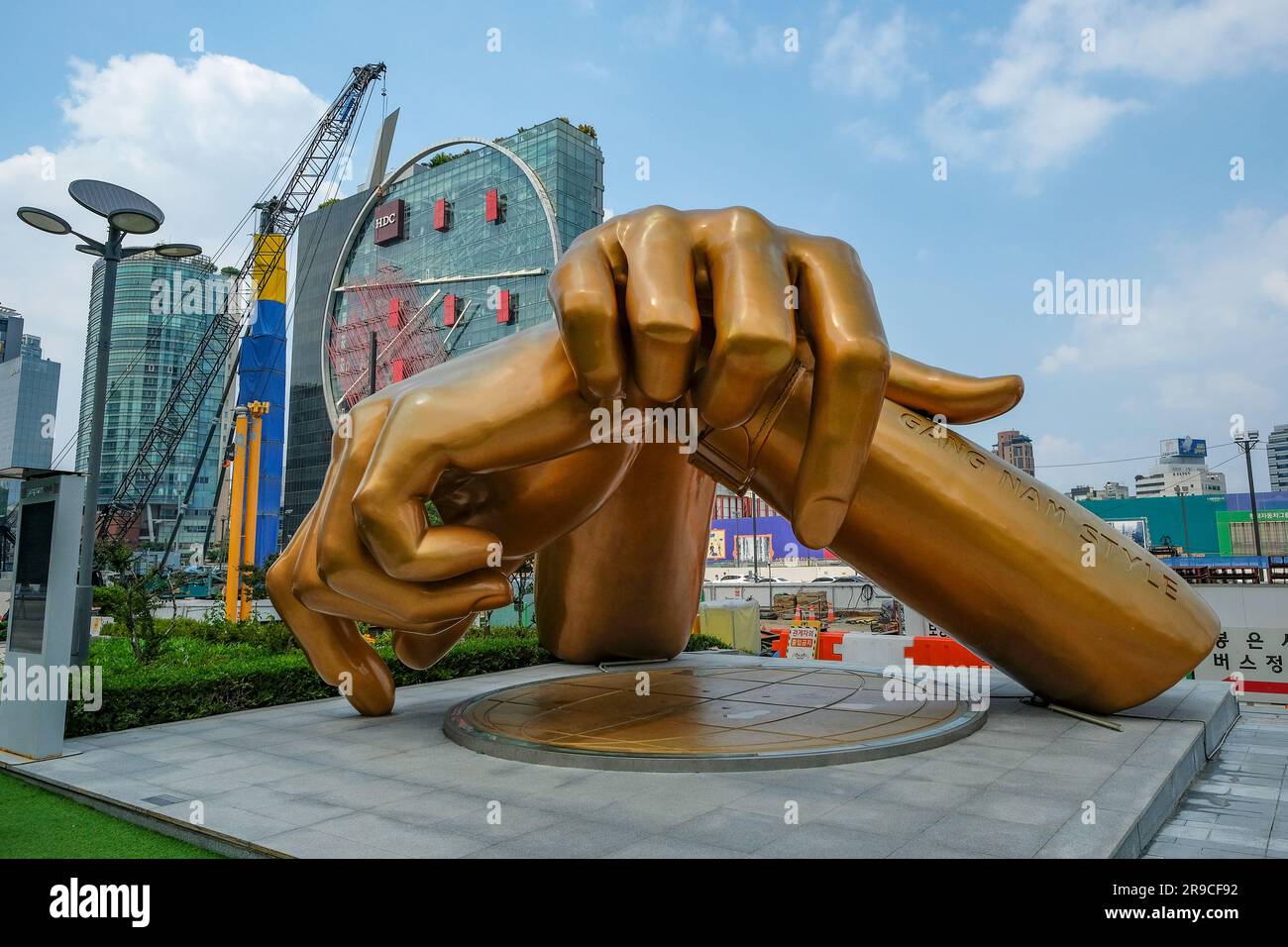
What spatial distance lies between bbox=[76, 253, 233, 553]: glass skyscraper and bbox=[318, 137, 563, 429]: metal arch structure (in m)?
8.51

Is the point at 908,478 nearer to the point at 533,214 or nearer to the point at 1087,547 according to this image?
the point at 1087,547

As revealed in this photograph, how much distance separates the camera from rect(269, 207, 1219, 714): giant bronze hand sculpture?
6344 millimetres

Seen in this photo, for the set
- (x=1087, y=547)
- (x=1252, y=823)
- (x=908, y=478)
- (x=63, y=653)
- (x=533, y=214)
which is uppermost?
(x=533, y=214)

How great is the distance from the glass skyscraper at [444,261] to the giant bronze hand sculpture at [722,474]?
50094 millimetres

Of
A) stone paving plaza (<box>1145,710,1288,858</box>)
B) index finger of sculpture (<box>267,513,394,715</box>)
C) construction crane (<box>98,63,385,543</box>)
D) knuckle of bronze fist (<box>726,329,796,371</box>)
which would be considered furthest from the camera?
construction crane (<box>98,63,385,543</box>)

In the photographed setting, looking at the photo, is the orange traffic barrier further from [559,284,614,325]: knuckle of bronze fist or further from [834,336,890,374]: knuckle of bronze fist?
[559,284,614,325]: knuckle of bronze fist

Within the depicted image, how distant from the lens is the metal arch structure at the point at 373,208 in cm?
5862

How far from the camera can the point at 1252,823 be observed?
6414 millimetres

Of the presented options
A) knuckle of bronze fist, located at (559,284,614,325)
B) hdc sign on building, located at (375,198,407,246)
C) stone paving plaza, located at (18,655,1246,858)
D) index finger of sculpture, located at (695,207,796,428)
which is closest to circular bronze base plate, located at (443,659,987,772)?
stone paving plaza, located at (18,655,1246,858)

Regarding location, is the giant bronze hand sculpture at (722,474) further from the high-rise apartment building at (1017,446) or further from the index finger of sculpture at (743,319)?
the high-rise apartment building at (1017,446)

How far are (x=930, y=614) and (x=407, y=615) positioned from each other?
5160mm

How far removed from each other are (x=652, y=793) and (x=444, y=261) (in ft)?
216

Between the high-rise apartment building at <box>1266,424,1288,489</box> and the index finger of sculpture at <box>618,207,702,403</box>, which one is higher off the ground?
the high-rise apartment building at <box>1266,424,1288,489</box>
